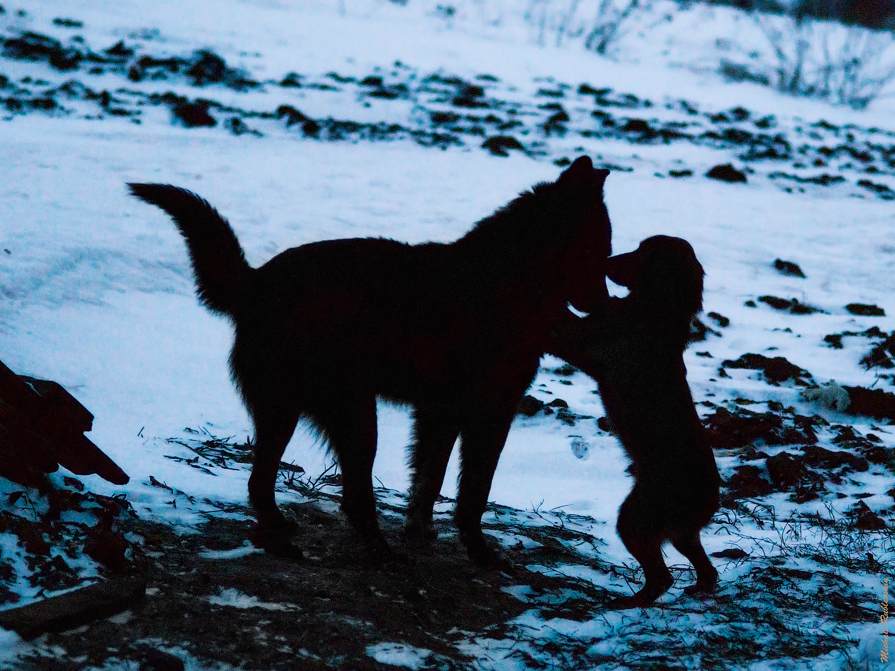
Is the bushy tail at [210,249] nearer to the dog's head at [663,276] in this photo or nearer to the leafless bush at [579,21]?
the dog's head at [663,276]

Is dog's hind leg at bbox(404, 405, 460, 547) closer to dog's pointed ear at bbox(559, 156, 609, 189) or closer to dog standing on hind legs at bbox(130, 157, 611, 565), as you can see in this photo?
dog standing on hind legs at bbox(130, 157, 611, 565)

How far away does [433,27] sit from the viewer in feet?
79.6

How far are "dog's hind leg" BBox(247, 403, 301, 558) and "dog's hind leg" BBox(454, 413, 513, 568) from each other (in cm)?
84

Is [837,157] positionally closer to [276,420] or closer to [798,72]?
[798,72]

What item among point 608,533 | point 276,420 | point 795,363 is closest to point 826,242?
point 795,363

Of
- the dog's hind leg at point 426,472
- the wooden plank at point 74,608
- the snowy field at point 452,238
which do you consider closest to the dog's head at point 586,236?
the dog's hind leg at point 426,472

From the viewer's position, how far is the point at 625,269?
4660mm

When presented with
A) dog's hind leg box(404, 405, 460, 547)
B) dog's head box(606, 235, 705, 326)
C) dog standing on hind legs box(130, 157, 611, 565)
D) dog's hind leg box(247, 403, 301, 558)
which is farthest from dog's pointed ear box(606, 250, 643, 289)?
dog's hind leg box(247, 403, 301, 558)

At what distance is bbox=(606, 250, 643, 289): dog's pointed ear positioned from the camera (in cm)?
464

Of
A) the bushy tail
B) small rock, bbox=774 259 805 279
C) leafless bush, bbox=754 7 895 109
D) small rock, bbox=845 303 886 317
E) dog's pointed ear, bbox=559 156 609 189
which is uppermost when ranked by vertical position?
leafless bush, bbox=754 7 895 109

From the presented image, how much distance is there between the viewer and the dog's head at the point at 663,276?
14.8 feet

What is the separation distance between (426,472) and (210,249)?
152 cm

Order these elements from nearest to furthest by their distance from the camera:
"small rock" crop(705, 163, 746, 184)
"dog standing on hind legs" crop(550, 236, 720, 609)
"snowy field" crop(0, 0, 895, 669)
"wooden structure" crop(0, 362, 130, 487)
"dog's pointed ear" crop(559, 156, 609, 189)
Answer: "wooden structure" crop(0, 362, 130, 487) → "snowy field" crop(0, 0, 895, 669) → "dog standing on hind legs" crop(550, 236, 720, 609) → "dog's pointed ear" crop(559, 156, 609, 189) → "small rock" crop(705, 163, 746, 184)

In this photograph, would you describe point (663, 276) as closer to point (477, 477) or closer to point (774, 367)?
point (477, 477)
